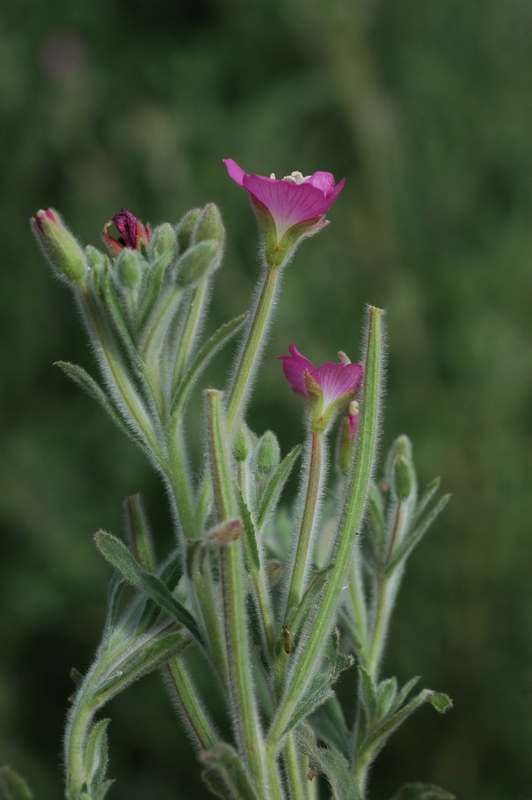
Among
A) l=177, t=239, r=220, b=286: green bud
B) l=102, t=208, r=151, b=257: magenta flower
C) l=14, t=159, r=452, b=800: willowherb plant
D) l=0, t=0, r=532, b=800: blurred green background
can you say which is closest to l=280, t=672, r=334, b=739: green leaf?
l=14, t=159, r=452, b=800: willowherb plant

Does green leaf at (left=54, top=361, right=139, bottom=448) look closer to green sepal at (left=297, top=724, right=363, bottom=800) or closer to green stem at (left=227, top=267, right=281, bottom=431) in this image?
green stem at (left=227, top=267, right=281, bottom=431)

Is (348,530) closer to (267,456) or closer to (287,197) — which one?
(267,456)

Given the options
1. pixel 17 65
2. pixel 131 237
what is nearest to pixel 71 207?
pixel 17 65

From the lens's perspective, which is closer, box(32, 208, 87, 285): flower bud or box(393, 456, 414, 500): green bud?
box(32, 208, 87, 285): flower bud

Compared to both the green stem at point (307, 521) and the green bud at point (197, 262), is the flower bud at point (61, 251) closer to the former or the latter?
the green bud at point (197, 262)

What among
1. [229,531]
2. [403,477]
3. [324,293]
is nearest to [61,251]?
[229,531]
